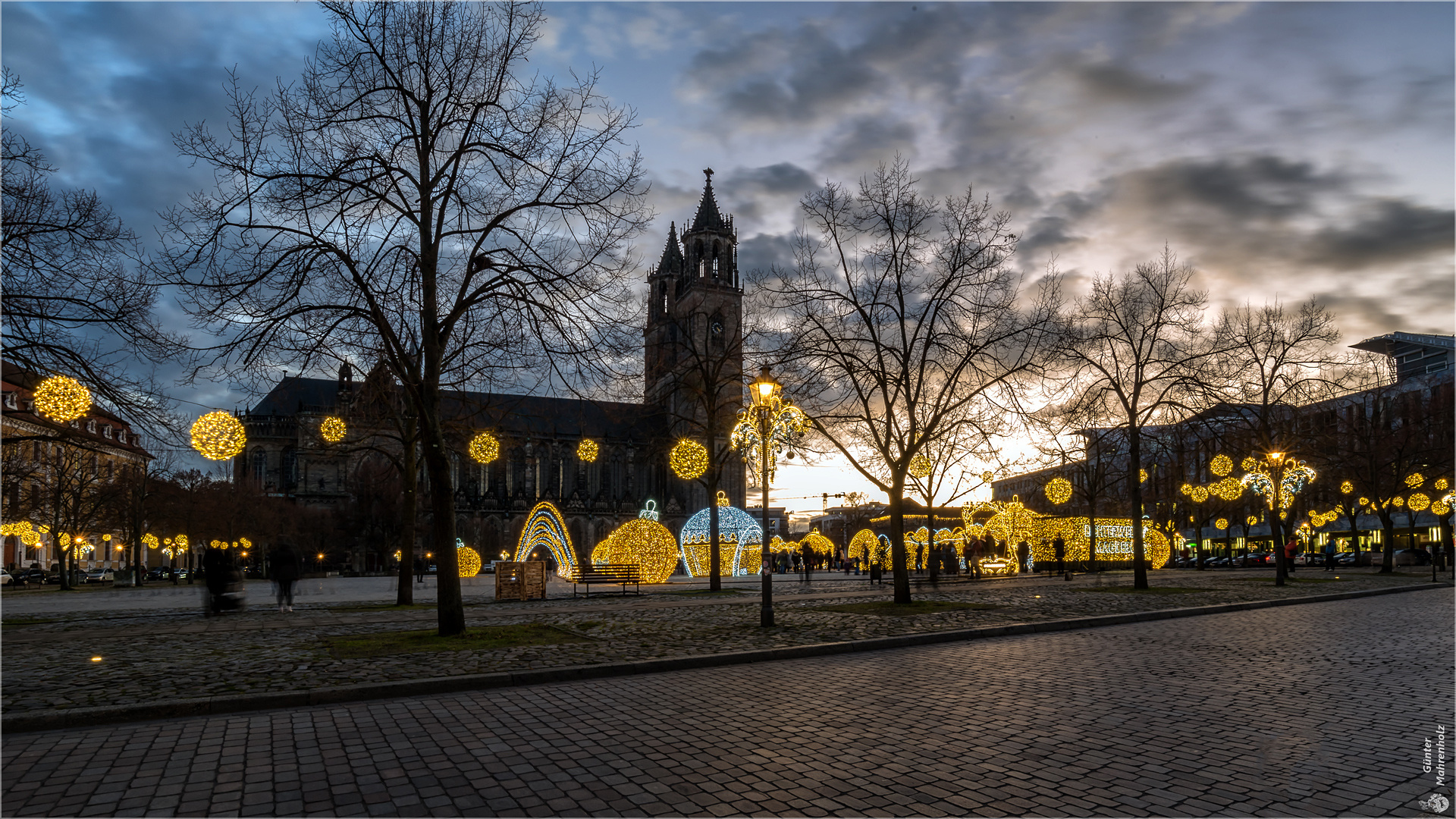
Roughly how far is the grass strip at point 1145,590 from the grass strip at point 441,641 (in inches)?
710

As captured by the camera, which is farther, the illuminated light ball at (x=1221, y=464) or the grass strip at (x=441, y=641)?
the illuminated light ball at (x=1221, y=464)

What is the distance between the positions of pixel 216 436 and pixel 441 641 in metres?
7.64

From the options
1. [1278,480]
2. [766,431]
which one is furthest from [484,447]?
[1278,480]

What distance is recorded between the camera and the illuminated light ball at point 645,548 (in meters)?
31.8

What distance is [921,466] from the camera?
104ft

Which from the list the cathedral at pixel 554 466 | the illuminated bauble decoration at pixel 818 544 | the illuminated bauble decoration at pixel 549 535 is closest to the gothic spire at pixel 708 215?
the cathedral at pixel 554 466

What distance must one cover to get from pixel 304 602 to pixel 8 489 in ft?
64.1

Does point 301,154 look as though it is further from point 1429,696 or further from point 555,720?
point 1429,696

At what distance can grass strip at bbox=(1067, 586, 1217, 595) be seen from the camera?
2605cm

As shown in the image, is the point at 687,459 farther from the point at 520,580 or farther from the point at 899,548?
the point at 899,548

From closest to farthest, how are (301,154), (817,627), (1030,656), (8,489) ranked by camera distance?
(1030,656), (301,154), (817,627), (8,489)

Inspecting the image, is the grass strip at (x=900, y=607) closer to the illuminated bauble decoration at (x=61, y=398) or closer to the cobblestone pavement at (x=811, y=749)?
the cobblestone pavement at (x=811, y=749)

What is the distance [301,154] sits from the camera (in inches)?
584

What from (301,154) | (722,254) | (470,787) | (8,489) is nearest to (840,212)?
(301,154)
